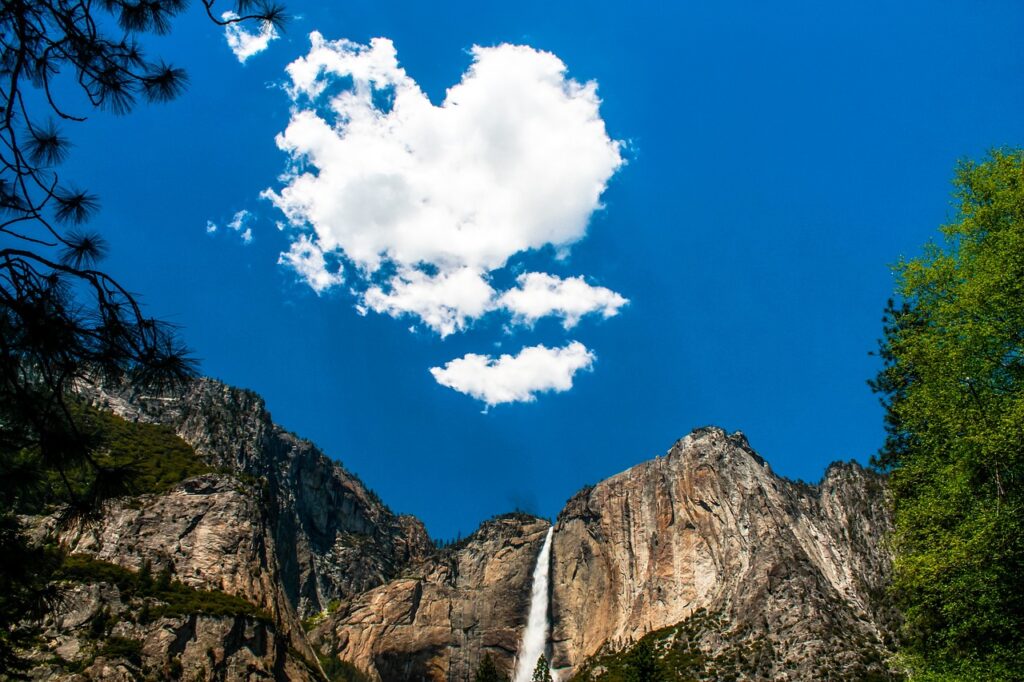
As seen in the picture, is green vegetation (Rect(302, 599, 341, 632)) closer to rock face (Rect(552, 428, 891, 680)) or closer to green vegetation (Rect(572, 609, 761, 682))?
rock face (Rect(552, 428, 891, 680))

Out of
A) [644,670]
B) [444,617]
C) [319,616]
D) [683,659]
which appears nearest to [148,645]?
[644,670]

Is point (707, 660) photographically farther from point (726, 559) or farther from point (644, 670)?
point (726, 559)

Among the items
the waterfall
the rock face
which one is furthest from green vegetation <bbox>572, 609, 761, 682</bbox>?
the waterfall

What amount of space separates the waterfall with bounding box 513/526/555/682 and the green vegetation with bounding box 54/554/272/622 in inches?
2443

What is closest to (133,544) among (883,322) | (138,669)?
(138,669)

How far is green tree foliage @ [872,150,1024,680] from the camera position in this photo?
1359cm

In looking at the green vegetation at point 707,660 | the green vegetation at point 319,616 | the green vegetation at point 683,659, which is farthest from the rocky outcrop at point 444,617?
the green vegetation at point 707,660

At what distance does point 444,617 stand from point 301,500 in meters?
46.2

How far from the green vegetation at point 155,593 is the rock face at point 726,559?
187ft

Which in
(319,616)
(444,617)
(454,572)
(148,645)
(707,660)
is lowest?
(148,645)

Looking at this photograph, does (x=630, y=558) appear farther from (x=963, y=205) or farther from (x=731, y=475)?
(x=963, y=205)

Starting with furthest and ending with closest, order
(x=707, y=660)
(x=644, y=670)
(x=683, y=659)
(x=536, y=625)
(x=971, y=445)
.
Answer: (x=536, y=625) < (x=683, y=659) < (x=707, y=660) < (x=644, y=670) < (x=971, y=445)

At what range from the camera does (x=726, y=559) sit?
9981 centimetres

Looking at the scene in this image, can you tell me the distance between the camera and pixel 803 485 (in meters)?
121
